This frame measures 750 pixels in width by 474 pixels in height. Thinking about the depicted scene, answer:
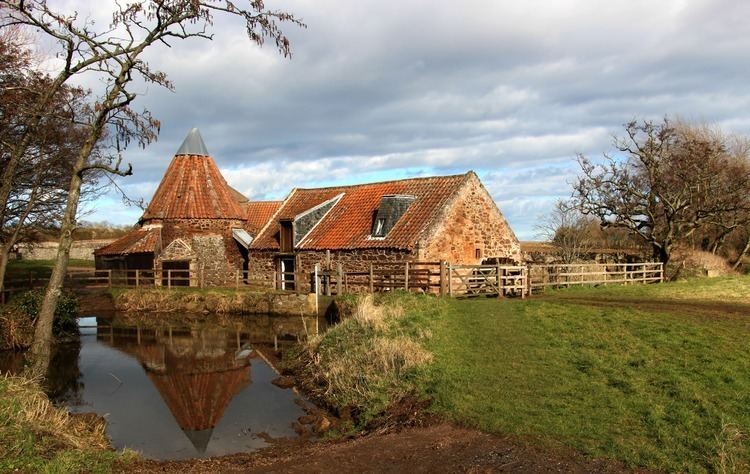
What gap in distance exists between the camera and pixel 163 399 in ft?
42.8

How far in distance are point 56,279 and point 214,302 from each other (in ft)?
49.6

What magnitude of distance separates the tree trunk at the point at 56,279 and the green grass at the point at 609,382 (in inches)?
282

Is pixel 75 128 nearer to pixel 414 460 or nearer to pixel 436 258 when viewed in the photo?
pixel 436 258

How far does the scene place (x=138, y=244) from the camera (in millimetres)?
31344

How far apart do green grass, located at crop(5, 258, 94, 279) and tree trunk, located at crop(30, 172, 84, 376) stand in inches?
768

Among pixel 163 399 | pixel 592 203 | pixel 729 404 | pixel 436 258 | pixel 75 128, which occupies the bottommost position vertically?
pixel 163 399

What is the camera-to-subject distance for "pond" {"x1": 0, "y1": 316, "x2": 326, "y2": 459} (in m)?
10.4

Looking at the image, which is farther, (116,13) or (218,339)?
(218,339)

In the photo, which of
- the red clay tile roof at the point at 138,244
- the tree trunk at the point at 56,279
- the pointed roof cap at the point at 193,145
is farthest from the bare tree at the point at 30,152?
the pointed roof cap at the point at 193,145

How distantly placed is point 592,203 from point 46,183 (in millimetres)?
25127

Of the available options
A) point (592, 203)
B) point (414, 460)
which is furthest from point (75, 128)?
point (592, 203)

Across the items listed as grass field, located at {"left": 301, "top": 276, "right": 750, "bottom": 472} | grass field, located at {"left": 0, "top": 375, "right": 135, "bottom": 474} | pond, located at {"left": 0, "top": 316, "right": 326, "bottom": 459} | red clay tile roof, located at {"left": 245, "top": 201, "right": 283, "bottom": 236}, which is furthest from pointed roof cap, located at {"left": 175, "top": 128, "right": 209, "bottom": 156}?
grass field, located at {"left": 0, "top": 375, "right": 135, "bottom": 474}

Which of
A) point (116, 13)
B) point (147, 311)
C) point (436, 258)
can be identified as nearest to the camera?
point (116, 13)

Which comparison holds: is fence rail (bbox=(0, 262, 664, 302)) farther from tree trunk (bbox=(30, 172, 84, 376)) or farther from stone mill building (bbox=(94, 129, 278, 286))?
tree trunk (bbox=(30, 172, 84, 376))
